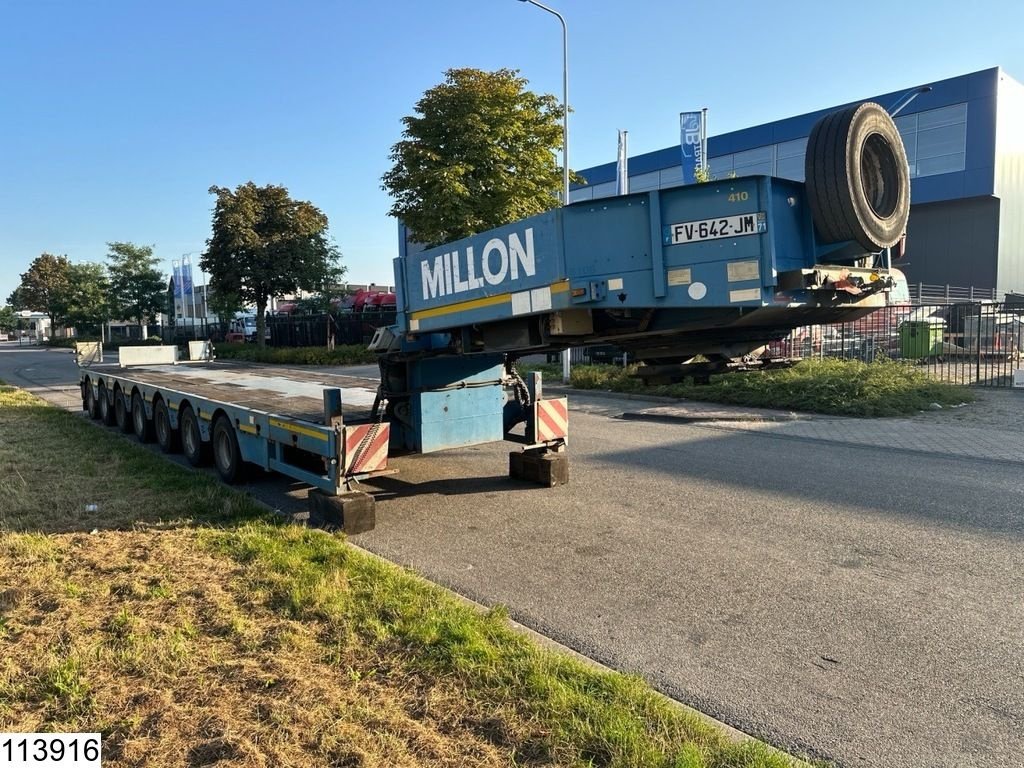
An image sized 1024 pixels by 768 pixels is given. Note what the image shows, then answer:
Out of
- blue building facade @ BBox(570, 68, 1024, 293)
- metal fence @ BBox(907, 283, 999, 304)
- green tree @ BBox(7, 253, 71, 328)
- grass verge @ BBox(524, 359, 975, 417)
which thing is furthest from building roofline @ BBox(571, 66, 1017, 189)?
green tree @ BBox(7, 253, 71, 328)

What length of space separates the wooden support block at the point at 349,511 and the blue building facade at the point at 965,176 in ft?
95.8

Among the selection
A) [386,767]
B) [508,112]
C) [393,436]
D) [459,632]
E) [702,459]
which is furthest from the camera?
[508,112]

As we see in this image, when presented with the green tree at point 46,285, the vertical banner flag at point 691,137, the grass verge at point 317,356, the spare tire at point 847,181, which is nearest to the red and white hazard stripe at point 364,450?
the spare tire at point 847,181

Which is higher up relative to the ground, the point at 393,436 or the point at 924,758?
the point at 393,436

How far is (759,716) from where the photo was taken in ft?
10.4

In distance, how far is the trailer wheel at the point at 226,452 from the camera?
7.67m

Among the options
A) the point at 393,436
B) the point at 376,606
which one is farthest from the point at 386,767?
the point at 393,436

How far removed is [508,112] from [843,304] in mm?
17657

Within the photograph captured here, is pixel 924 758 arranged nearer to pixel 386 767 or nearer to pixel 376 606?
pixel 386 767

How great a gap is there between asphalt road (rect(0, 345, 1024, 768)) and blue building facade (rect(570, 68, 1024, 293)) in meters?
27.5

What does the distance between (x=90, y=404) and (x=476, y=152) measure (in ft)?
39.3

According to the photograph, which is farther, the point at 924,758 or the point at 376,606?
the point at 376,606

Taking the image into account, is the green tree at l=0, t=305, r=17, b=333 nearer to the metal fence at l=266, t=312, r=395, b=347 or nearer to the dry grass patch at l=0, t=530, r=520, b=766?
the metal fence at l=266, t=312, r=395, b=347

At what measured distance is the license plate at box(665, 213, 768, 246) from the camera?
4.25 meters
